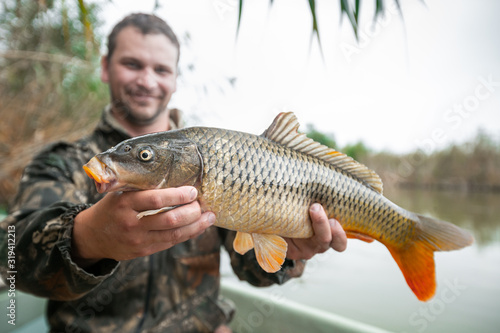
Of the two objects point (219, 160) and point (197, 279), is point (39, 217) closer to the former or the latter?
point (219, 160)

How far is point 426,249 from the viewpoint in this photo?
3.60 feet

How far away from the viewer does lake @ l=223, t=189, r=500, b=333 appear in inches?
122

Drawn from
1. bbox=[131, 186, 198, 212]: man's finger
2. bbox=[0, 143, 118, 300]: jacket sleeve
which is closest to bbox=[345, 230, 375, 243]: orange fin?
bbox=[131, 186, 198, 212]: man's finger

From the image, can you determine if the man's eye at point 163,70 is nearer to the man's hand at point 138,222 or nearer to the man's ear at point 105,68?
the man's ear at point 105,68

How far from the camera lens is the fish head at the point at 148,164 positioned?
2.43 ft

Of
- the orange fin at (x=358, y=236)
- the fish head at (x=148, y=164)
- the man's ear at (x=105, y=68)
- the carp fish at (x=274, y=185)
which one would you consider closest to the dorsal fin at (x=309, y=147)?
the carp fish at (x=274, y=185)

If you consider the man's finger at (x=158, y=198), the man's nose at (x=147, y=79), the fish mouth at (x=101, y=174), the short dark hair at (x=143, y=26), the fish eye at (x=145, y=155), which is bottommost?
the man's finger at (x=158, y=198)

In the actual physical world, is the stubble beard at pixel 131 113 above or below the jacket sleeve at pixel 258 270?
above

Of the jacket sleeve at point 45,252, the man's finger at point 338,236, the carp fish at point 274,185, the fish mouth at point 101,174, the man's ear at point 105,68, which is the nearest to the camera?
the fish mouth at point 101,174

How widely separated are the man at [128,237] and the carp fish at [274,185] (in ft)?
0.20

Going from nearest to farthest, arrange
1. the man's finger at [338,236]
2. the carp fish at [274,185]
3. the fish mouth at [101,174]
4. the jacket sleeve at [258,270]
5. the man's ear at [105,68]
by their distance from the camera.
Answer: the fish mouth at [101,174] → the carp fish at [274,185] → the man's finger at [338,236] → the jacket sleeve at [258,270] → the man's ear at [105,68]

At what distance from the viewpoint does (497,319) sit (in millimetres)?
3070

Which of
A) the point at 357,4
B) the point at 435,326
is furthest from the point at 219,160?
the point at 435,326

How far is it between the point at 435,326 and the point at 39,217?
3429mm
